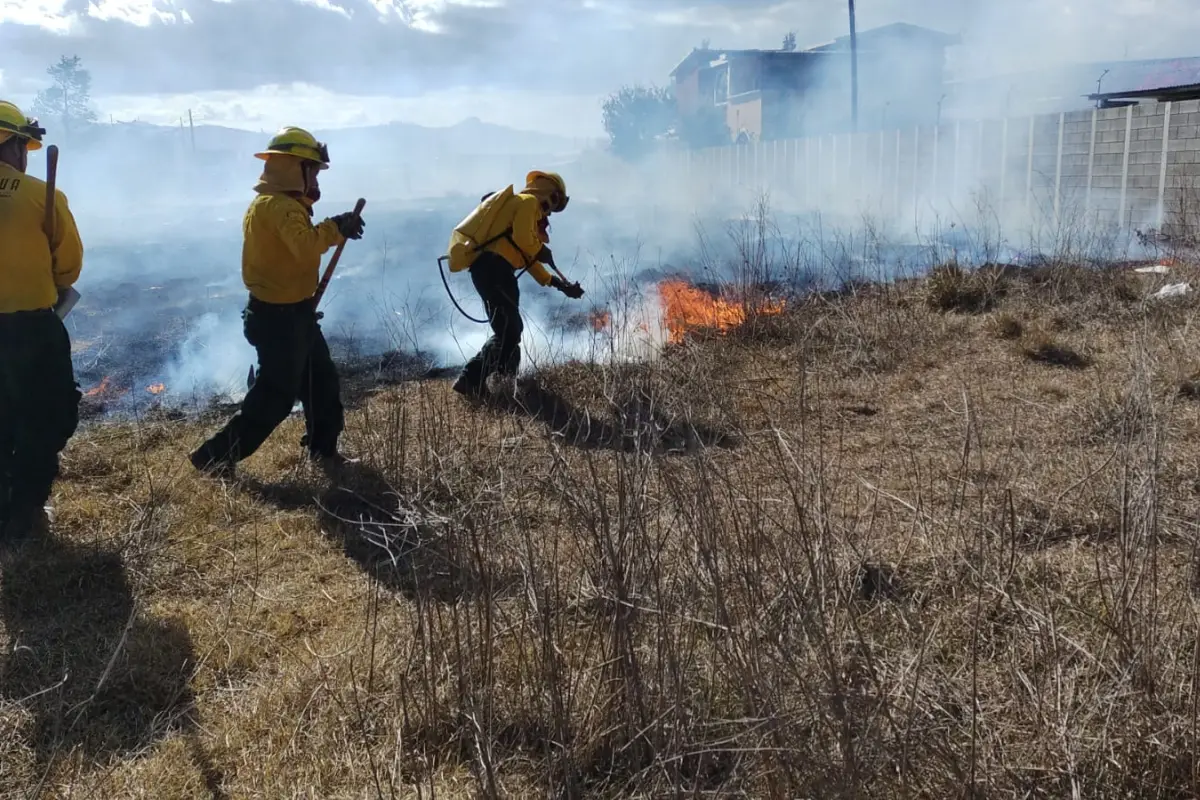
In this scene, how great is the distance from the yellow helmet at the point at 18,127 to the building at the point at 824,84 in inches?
1189

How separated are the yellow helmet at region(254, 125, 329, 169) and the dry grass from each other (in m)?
1.80

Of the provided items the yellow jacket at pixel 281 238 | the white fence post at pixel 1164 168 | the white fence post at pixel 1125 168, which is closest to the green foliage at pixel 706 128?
the white fence post at pixel 1125 168

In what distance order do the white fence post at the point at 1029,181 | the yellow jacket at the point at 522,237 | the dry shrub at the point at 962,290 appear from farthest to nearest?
the white fence post at the point at 1029,181, the dry shrub at the point at 962,290, the yellow jacket at the point at 522,237

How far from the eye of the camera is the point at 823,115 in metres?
34.7

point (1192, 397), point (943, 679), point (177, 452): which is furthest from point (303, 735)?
point (1192, 397)

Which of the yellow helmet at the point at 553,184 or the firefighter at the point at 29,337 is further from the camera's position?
the yellow helmet at the point at 553,184

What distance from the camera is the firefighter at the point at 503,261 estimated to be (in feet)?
19.4

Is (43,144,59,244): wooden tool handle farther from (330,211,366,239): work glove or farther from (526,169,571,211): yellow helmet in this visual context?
(526,169,571,211): yellow helmet

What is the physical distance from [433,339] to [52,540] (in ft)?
19.8

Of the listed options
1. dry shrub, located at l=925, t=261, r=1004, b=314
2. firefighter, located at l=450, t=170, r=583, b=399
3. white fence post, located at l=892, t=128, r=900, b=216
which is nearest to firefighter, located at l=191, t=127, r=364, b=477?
firefighter, located at l=450, t=170, r=583, b=399

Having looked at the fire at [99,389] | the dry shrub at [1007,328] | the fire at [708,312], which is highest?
the fire at [708,312]

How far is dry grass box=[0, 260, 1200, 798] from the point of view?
5.99 ft

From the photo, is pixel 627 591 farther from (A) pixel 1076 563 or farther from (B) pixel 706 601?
(A) pixel 1076 563

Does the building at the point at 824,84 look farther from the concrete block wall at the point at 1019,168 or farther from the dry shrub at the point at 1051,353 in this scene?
the dry shrub at the point at 1051,353
